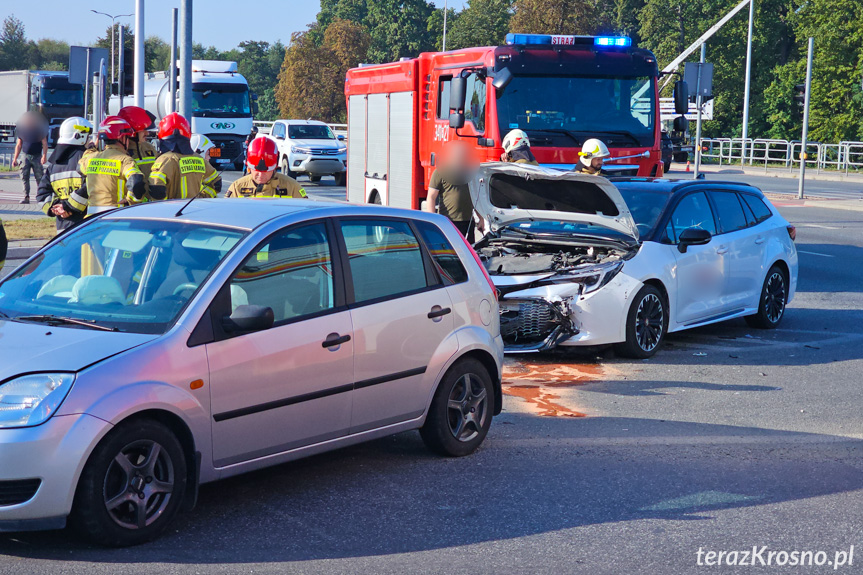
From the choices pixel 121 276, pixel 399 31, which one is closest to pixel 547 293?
pixel 121 276

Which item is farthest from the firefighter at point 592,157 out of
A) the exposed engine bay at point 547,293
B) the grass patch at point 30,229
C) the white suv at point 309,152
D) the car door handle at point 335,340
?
the white suv at point 309,152

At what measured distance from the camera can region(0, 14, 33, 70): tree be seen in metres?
132

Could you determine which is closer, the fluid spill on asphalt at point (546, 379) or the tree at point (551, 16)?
the fluid spill on asphalt at point (546, 379)

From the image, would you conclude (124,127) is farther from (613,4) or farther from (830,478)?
(613,4)

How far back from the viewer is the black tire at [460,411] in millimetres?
6238

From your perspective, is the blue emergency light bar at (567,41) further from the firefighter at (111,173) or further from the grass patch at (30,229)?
the grass patch at (30,229)

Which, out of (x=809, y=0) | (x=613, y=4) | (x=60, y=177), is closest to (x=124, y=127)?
(x=60, y=177)

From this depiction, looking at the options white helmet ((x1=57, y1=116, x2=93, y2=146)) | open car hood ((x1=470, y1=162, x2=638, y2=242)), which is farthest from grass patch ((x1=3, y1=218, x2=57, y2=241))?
open car hood ((x1=470, y1=162, x2=638, y2=242))

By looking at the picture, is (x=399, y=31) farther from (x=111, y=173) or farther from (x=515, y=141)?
(x=111, y=173)

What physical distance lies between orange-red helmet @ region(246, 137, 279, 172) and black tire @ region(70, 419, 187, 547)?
4011 mm

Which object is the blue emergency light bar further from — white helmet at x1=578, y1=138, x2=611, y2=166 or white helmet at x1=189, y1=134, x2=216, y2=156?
white helmet at x1=189, y1=134, x2=216, y2=156

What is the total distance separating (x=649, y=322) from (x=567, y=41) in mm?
4914

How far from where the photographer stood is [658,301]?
9.63m

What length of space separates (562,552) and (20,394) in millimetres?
2367
